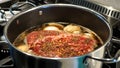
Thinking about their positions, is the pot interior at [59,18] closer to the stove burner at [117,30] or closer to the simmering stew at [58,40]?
the simmering stew at [58,40]

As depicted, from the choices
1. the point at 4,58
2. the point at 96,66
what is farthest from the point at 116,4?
the point at 4,58

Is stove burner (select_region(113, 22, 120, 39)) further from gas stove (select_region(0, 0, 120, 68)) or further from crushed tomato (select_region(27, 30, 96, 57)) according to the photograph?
crushed tomato (select_region(27, 30, 96, 57))

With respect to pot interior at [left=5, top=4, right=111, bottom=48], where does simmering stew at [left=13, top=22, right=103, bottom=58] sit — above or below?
below

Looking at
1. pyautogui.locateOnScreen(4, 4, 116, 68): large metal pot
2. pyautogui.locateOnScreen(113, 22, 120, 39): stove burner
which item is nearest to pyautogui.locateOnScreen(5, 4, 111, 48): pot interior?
pyautogui.locateOnScreen(4, 4, 116, 68): large metal pot

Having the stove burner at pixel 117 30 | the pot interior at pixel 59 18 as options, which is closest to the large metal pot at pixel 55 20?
the pot interior at pixel 59 18

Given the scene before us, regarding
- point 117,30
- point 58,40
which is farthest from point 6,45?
point 117,30

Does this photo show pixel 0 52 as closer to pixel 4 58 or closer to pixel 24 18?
pixel 4 58
